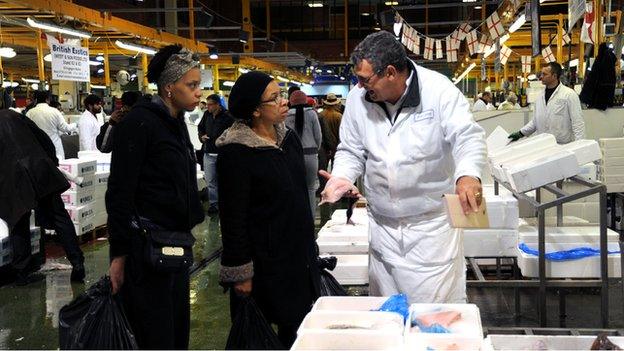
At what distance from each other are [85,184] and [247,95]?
588cm

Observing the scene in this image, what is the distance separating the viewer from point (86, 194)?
8.57m

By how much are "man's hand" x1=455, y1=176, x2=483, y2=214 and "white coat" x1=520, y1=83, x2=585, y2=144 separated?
578 cm

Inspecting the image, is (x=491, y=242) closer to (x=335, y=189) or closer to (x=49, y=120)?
(x=335, y=189)

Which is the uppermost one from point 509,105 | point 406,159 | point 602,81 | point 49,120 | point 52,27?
point 52,27

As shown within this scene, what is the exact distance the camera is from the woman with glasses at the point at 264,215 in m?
3.09

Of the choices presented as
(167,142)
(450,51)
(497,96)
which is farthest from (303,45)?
(167,142)

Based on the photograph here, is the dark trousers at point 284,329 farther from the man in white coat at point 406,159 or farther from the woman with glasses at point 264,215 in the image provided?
the man in white coat at point 406,159

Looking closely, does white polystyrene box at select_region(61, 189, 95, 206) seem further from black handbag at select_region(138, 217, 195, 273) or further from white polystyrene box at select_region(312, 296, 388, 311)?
white polystyrene box at select_region(312, 296, 388, 311)

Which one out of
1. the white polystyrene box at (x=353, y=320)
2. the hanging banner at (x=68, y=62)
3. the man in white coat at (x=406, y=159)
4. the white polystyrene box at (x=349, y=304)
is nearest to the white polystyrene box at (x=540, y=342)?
the white polystyrene box at (x=353, y=320)

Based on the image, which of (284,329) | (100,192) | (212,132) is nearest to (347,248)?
(284,329)

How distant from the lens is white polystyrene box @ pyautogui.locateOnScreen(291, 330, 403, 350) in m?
2.03

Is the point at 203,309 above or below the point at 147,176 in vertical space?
below

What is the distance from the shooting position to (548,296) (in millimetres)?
5977

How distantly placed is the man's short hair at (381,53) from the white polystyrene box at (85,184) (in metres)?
6.02
